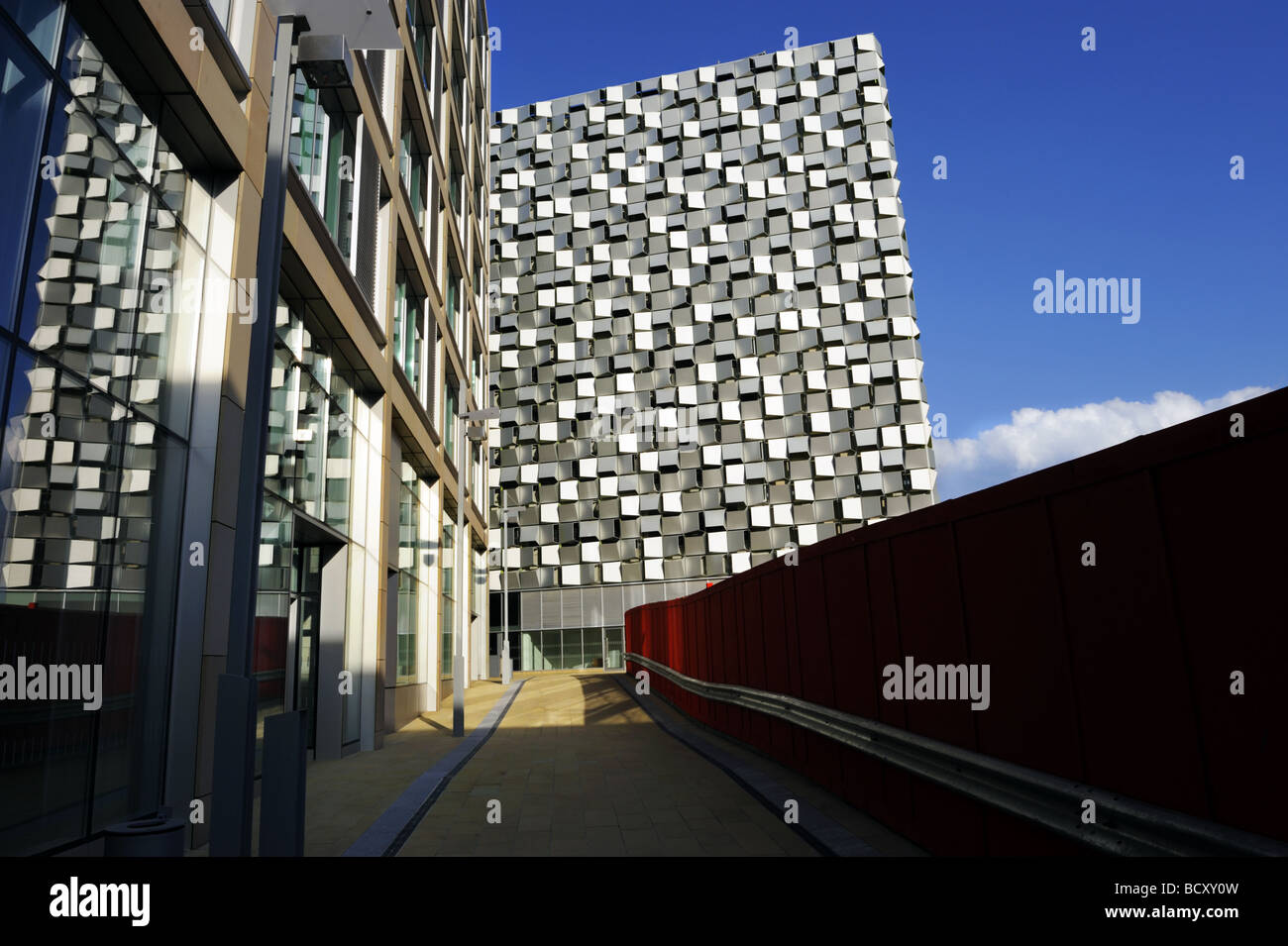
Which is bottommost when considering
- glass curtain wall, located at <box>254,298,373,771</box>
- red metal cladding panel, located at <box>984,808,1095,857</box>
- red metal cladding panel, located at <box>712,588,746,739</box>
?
red metal cladding panel, located at <box>984,808,1095,857</box>

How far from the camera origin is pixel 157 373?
8164 millimetres

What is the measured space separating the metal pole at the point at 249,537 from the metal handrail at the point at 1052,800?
175 inches

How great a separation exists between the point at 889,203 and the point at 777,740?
46.9 metres

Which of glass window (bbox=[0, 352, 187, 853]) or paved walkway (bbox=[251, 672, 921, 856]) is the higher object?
glass window (bbox=[0, 352, 187, 853])

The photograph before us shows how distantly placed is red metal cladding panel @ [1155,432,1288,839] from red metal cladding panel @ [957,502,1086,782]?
99 centimetres

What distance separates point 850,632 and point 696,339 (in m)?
45.8

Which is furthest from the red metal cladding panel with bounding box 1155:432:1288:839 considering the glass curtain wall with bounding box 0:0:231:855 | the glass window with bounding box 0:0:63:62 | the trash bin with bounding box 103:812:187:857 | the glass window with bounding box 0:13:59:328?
the glass window with bounding box 0:0:63:62

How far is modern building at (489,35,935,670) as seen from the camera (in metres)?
50.0

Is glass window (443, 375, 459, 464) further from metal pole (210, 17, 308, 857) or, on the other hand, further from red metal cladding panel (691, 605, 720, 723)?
metal pole (210, 17, 308, 857)

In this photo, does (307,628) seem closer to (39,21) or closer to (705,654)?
(705,654)

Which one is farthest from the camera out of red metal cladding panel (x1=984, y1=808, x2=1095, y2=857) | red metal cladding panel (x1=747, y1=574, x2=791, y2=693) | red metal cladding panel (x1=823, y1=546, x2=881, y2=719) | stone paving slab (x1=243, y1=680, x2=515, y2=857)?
red metal cladding panel (x1=747, y1=574, x2=791, y2=693)

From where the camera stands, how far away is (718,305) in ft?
175
